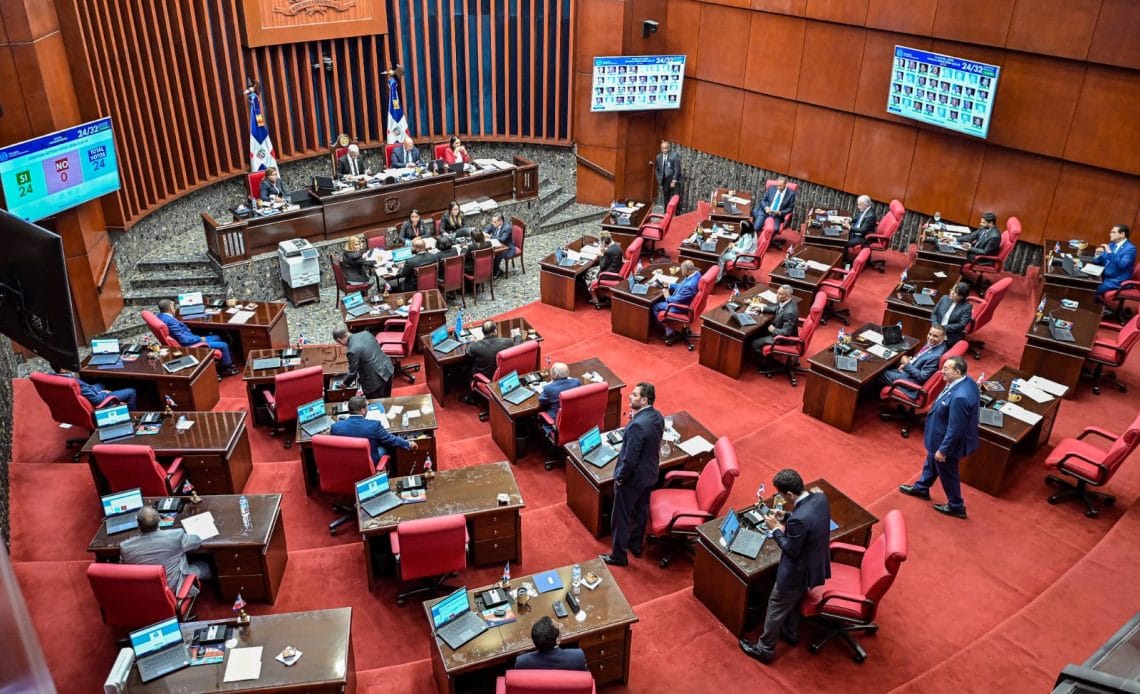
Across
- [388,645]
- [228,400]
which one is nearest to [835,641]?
[388,645]

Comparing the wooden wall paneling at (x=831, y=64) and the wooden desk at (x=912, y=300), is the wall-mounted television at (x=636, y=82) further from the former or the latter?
the wooden desk at (x=912, y=300)

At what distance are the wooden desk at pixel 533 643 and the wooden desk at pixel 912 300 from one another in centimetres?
610

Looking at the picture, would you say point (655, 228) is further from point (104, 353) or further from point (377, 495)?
point (104, 353)

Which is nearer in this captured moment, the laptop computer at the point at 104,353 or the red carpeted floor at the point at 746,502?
the red carpeted floor at the point at 746,502

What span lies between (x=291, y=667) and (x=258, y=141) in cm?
1044

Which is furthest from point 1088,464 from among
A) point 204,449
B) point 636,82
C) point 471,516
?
point 636,82

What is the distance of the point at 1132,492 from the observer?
7707mm

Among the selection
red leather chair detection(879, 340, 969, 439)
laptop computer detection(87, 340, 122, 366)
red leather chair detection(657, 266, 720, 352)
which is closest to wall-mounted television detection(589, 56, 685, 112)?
red leather chair detection(657, 266, 720, 352)

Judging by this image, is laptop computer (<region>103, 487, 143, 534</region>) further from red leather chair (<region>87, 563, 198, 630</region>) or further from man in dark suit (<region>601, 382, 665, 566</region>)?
man in dark suit (<region>601, 382, 665, 566</region>)

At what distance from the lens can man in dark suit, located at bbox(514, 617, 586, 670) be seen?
4.96 metres

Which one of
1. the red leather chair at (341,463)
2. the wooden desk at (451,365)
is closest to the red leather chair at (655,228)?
the wooden desk at (451,365)

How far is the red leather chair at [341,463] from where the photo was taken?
700cm

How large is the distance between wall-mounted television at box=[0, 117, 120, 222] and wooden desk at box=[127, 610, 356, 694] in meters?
6.43

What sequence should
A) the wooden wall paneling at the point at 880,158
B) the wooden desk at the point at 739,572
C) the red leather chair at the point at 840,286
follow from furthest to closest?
the wooden wall paneling at the point at 880,158
the red leather chair at the point at 840,286
the wooden desk at the point at 739,572
